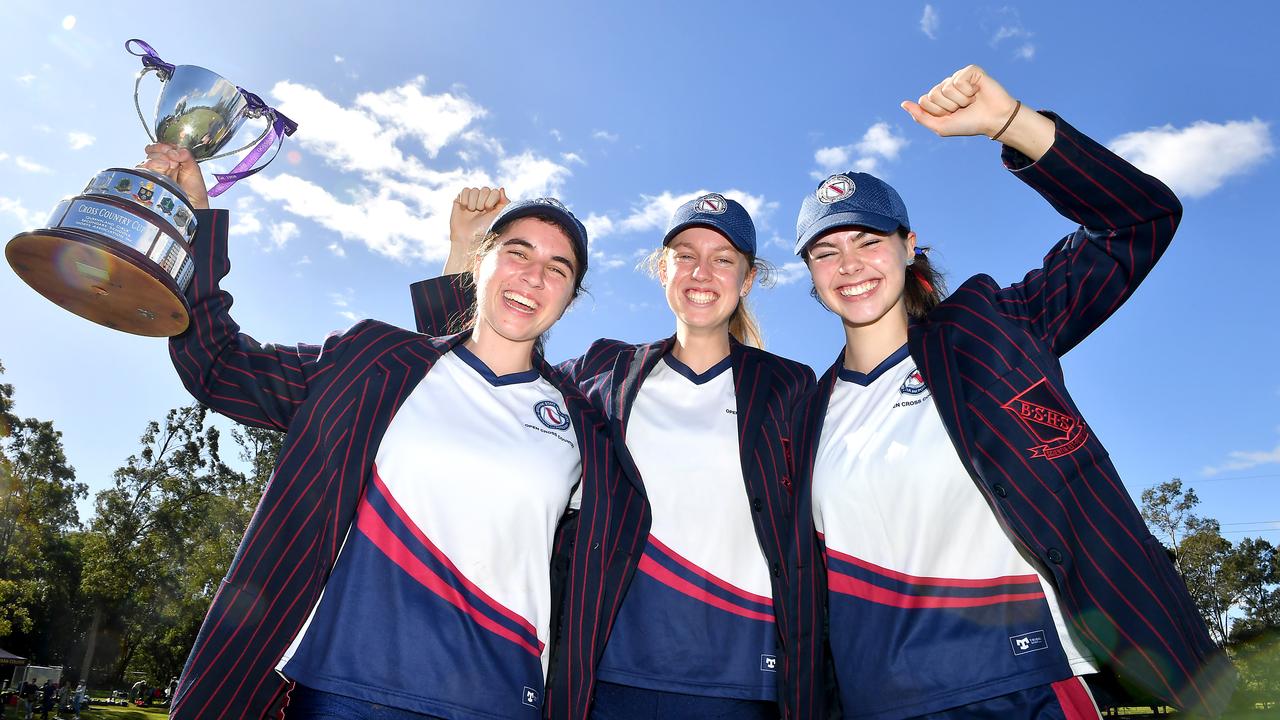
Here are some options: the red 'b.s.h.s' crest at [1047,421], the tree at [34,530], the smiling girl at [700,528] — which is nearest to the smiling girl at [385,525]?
the smiling girl at [700,528]

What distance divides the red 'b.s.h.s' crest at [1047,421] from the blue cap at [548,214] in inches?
89.7

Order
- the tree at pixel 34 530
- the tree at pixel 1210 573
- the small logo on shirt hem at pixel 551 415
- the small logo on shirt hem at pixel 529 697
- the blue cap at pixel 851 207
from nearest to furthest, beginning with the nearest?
the small logo on shirt hem at pixel 529 697, the small logo on shirt hem at pixel 551 415, the blue cap at pixel 851 207, the tree at pixel 34 530, the tree at pixel 1210 573

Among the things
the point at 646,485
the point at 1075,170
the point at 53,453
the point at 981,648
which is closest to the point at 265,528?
the point at 646,485

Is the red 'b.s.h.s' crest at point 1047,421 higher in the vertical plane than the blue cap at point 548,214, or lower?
lower

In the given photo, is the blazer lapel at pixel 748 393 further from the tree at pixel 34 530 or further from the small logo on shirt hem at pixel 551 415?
the tree at pixel 34 530

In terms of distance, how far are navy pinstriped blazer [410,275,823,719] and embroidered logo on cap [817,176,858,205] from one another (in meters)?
1.00

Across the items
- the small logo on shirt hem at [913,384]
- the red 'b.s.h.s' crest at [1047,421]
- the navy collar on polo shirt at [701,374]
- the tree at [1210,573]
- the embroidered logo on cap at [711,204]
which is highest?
the tree at [1210,573]

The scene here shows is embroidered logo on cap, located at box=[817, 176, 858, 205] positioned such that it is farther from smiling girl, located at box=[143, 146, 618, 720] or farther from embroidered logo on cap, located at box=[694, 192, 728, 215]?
smiling girl, located at box=[143, 146, 618, 720]

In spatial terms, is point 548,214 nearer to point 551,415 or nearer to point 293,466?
point 551,415

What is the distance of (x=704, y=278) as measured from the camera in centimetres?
444

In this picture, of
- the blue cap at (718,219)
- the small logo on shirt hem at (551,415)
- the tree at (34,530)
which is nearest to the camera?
the small logo on shirt hem at (551,415)

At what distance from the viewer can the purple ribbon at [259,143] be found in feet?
14.8

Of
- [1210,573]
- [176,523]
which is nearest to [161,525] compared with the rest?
[176,523]

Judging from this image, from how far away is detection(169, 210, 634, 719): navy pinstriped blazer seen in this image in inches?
113
